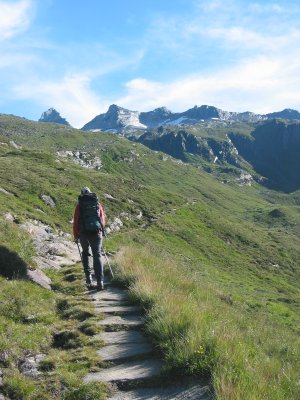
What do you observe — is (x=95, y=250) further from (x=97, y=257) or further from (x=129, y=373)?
(x=129, y=373)

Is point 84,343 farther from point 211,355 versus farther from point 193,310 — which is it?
point 211,355

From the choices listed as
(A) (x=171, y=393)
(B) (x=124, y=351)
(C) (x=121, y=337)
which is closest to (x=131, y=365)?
(B) (x=124, y=351)

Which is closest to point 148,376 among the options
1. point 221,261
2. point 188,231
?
Answer: point 221,261

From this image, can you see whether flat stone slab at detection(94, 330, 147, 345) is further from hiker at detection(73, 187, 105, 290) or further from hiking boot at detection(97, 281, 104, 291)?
hiker at detection(73, 187, 105, 290)

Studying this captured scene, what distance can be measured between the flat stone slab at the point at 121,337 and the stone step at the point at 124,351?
0.20 m

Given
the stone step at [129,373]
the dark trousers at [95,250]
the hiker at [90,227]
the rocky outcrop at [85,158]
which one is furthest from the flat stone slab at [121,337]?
the rocky outcrop at [85,158]

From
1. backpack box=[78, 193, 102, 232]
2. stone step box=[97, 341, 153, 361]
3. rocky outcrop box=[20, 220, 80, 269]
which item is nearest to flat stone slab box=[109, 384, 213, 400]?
stone step box=[97, 341, 153, 361]

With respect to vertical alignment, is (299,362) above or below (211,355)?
below

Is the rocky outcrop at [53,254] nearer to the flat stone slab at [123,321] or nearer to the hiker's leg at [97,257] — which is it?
the hiker's leg at [97,257]

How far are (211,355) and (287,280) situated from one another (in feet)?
203

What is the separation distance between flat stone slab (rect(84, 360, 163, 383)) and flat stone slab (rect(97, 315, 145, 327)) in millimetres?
2140

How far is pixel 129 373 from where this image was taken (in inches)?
318

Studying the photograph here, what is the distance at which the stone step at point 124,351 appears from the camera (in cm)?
886

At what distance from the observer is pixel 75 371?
322 inches
